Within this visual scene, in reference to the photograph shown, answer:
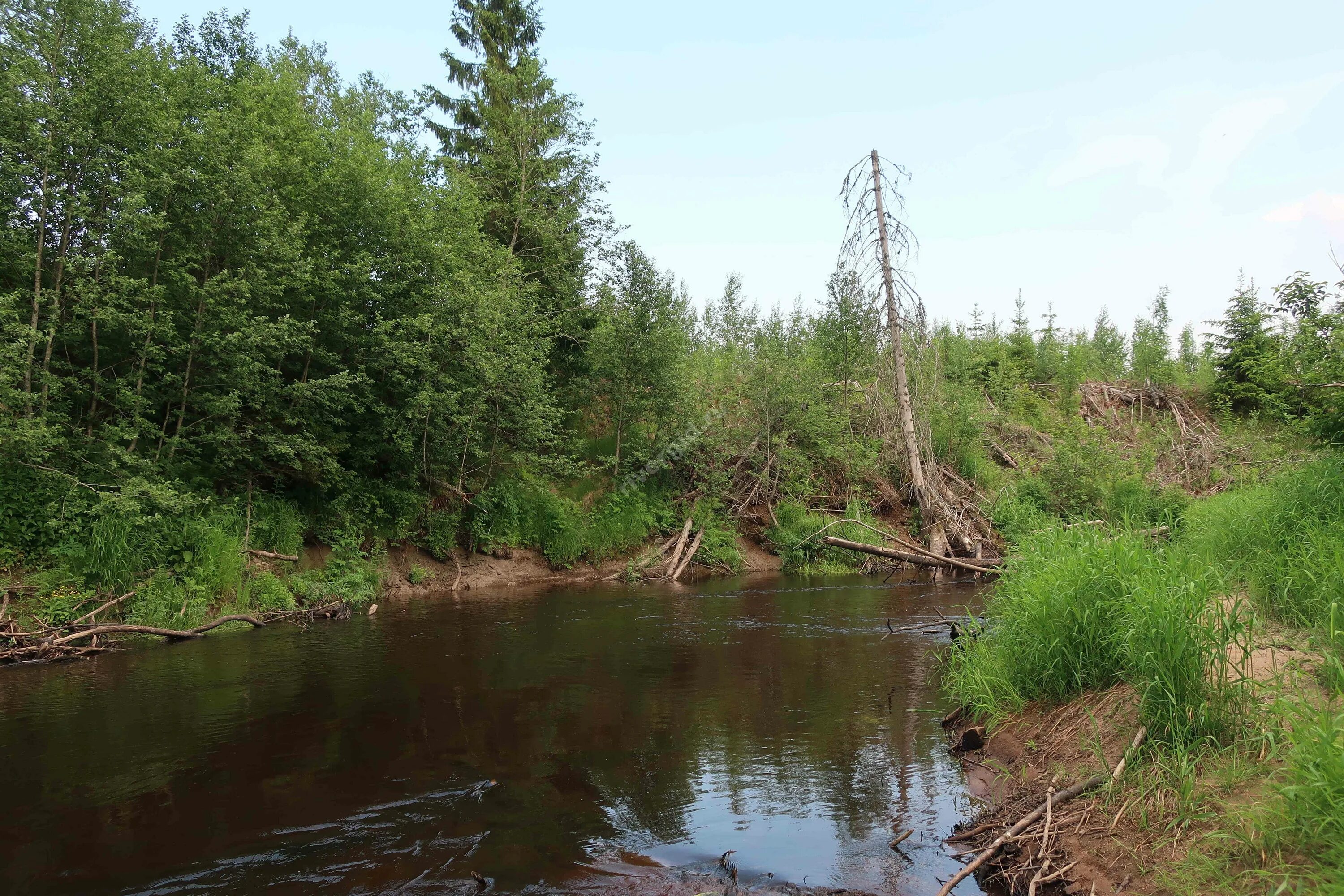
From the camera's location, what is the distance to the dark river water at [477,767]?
4617 mm

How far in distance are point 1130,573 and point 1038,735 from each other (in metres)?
1.42

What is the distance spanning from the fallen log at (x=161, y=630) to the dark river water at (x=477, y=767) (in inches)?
13.4

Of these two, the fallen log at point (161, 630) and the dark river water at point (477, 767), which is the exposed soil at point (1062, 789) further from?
the fallen log at point (161, 630)

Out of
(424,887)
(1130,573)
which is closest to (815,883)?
(424,887)

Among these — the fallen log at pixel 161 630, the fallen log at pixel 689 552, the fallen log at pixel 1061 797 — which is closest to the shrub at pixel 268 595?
the fallen log at pixel 161 630

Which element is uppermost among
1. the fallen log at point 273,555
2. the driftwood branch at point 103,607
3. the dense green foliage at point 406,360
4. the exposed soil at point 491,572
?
the dense green foliage at point 406,360

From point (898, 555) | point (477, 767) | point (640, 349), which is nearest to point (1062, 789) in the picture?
point (477, 767)

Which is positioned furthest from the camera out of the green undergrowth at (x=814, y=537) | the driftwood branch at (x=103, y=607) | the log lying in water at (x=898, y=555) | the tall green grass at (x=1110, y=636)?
the green undergrowth at (x=814, y=537)

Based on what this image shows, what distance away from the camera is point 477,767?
631 cm

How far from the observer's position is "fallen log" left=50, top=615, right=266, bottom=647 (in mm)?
10469

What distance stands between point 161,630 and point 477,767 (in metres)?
7.78

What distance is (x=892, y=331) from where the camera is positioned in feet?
67.9

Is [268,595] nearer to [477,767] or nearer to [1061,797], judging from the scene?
[477,767]

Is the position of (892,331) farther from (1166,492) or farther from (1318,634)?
(1318,634)
